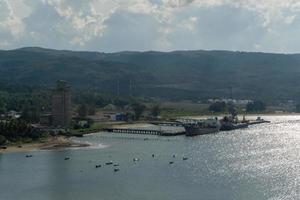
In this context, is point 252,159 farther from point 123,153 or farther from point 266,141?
point 266,141

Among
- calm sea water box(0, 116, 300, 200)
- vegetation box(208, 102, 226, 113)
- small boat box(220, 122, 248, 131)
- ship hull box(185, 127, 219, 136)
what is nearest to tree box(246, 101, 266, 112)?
vegetation box(208, 102, 226, 113)

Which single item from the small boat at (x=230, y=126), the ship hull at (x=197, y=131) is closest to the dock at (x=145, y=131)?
the ship hull at (x=197, y=131)

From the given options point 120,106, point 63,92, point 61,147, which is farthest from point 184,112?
point 61,147

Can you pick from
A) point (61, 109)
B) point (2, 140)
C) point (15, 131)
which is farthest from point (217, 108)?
point (2, 140)

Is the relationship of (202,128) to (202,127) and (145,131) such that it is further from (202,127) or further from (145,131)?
(145,131)

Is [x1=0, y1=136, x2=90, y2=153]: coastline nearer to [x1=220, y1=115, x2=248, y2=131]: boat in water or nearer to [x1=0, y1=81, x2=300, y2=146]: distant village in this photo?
[x1=0, y1=81, x2=300, y2=146]: distant village
